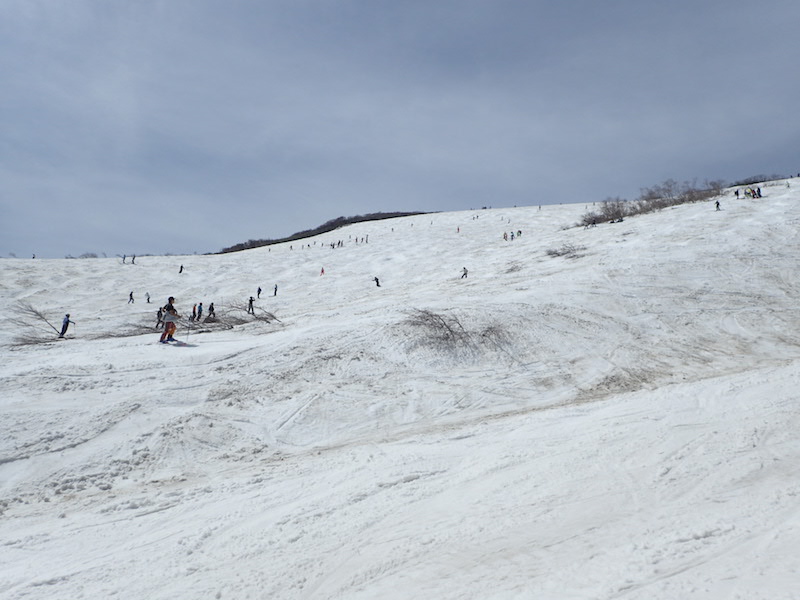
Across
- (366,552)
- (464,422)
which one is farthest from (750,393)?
(366,552)

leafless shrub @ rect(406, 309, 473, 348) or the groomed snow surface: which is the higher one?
leafless shrub @ rect(406, 309, 473, 348)

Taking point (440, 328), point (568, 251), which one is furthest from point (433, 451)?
point (568, 251)

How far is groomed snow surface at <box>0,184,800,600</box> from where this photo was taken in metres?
4.56

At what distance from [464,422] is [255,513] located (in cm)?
447

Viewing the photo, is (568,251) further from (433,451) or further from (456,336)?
(433,451)

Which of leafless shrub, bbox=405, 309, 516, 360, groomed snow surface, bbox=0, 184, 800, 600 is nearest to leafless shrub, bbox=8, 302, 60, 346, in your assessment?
groomed snow surface, bbox=0, 184, 800, 600

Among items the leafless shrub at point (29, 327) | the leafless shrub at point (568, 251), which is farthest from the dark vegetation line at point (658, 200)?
the leafless shrub at point (29, 327)

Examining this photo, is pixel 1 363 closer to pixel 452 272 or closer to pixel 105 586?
pixel 105 586

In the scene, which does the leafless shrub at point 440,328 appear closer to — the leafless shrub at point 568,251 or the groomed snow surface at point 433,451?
the groomed snow surface at point 433,451

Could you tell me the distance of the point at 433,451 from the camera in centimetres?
751

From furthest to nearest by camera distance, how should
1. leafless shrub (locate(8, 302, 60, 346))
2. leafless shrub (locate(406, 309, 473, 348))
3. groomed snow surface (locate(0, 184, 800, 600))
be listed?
1. leafless shrub (locate(8, 302, 60, 346))
2. leafless shrub (locate(406, 309, 473, 348))
3. groomed snow surface (locate(0, 184, 800, 600))

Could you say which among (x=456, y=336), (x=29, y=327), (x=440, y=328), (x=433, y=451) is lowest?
(x=433, y=451)

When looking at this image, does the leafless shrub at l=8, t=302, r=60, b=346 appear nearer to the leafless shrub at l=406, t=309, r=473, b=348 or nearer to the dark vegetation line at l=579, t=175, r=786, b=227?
the leafless shrub at l=406, t=309, r=473, b=348

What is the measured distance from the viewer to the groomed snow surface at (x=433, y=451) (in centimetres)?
456
